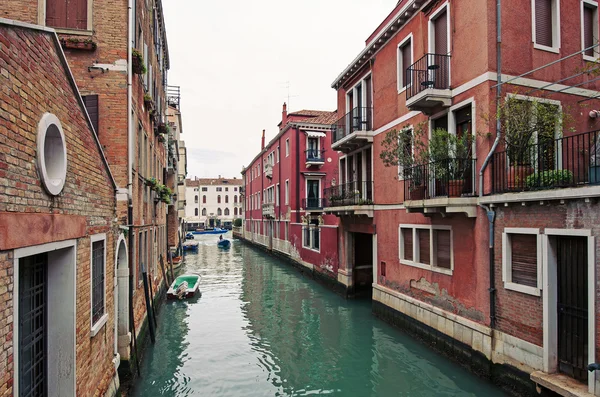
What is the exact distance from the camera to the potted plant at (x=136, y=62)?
8.86 metres

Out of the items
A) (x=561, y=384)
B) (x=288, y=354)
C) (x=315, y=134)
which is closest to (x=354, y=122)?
(x=288, y=354)

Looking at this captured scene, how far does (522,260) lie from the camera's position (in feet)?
23.6

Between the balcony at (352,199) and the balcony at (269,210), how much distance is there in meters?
15.7

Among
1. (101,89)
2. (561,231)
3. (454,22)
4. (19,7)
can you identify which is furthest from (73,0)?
(561,231)

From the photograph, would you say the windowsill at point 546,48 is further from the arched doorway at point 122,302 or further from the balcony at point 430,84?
the arched doorway at point 122,302

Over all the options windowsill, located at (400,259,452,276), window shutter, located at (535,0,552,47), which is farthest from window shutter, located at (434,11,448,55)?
windowsill, located at (400,259,452,276)

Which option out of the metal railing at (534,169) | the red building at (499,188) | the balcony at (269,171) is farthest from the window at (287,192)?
the metal railing at (534,169)

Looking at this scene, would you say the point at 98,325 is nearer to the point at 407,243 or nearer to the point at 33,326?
the point at 33,326

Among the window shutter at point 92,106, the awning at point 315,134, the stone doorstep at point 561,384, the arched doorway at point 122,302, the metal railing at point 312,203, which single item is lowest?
the stone doorstep at point 561,384

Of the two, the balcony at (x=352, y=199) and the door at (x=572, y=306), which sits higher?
the balcony at (x=352, y=199)

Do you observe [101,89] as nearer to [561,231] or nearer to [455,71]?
[455,71]

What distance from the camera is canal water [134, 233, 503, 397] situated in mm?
8008

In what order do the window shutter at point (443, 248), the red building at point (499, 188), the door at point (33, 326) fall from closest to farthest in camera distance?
the door at point (33, 326) → the red building at point (499, 188) → the window shutter at point (443, 248)

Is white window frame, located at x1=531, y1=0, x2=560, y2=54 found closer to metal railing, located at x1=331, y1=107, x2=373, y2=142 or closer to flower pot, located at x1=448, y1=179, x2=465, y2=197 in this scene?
flower pot, located at x1=448, y1=179, x2=465, y2=197
